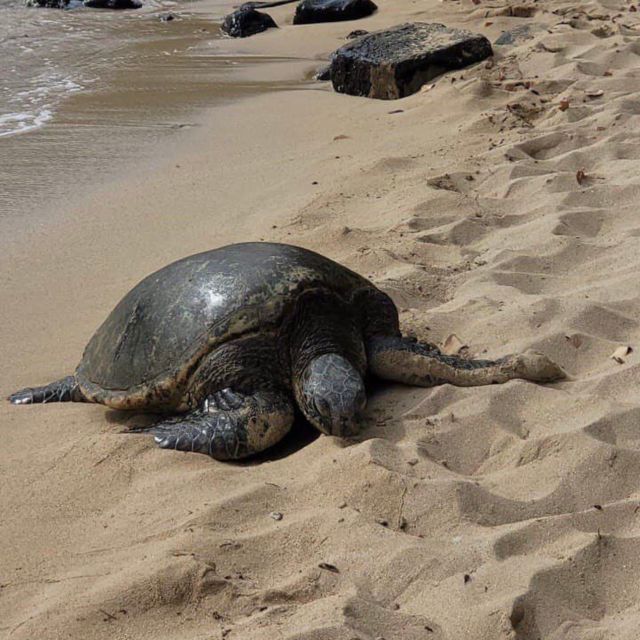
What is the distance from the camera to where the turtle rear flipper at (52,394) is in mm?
3539

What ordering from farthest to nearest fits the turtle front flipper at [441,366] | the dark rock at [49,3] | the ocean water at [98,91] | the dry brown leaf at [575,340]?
the dark rock at [49,3]
the ocean water at [98,91]
the dry brown leaf at [575,340]
the turtle front flipper at [441,366]

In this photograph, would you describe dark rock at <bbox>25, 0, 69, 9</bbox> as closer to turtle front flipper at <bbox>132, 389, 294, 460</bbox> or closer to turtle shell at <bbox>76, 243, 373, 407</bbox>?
turtle shell at <bbox>76, 243, 373, 407</bbox>

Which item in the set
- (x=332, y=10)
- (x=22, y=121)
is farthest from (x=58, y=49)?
(x=22, y=121)

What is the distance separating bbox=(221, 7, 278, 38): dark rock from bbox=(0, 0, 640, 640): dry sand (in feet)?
19.6

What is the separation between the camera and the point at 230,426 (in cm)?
300

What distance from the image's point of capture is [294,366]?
326 centimetres

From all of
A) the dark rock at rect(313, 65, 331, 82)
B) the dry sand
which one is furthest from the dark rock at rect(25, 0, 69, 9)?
the dry sand

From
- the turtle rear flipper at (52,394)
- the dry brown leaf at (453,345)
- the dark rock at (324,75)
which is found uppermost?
the dark rock at (324,75)

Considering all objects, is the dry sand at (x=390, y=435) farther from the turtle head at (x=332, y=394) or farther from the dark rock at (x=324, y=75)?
the dark rock at (x=324, y=75)

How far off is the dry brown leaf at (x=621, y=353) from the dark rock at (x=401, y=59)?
178 inches

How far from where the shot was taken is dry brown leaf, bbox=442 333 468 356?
11.5 feet

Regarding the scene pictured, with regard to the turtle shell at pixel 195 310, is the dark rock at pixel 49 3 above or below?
above

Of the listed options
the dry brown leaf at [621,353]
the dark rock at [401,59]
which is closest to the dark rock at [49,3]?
the dark rock at [401,59]

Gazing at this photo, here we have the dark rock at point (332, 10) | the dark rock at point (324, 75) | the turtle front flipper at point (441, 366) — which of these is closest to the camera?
the turtle front flipper at point (441, 366)
